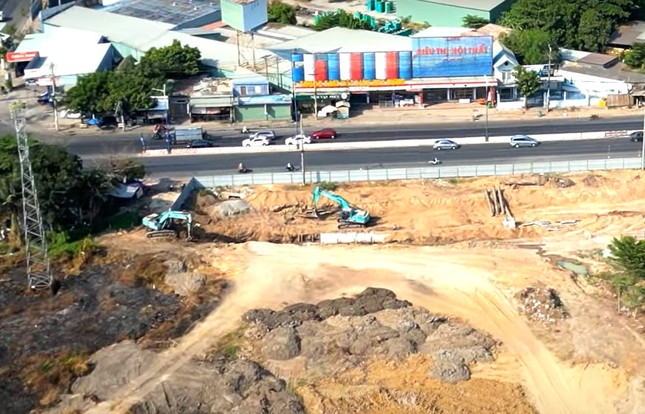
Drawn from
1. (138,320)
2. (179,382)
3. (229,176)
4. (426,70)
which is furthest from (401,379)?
(426,70)

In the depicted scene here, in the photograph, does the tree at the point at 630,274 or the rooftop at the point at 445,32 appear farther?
the rooftop at the point at 445,32

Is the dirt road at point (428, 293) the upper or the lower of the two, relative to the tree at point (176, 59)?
lower

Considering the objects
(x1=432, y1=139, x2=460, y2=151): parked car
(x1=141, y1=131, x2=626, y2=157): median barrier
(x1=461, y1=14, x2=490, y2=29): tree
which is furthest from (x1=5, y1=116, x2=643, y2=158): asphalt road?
(x1=461, y1=14, x2=490, y2=29): tree

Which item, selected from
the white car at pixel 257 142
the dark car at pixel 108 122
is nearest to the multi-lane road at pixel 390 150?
the white car at pixel 257 142

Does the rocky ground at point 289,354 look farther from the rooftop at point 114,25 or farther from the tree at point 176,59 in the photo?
the rooftop at point 114,25

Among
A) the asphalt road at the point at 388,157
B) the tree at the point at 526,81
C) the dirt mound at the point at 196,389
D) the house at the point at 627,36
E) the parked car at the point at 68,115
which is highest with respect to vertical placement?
the house at the point at 627,36

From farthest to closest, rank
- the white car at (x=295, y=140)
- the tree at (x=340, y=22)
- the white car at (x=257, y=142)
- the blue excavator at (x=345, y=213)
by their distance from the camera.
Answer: the tree at (x=340, y=22) → the white car at (x=257, y=142) → the white car at (x=295, y=140) → the blue excavator at (x=345, y=213)

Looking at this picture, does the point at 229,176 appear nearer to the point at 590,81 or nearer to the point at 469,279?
the point at 469,279

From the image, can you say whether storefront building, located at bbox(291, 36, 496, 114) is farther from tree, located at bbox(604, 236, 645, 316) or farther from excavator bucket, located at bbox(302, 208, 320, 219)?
tree, located at bbox(604, 236, 645, 316)
